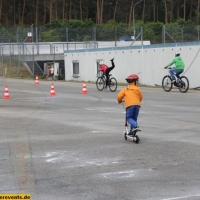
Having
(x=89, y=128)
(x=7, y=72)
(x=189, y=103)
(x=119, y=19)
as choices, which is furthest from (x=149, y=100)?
(x=119, y=19)

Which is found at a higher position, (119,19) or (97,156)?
(119,19)

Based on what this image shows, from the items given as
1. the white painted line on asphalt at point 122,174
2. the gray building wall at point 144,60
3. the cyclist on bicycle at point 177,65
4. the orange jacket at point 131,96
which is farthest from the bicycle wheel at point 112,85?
the white painted line on asphalt at point 122,174

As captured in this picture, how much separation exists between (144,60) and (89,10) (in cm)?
6333

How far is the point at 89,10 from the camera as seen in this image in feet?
309

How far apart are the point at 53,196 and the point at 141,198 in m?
1.17

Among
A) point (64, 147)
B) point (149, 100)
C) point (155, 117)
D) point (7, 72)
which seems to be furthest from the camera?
point (7, 72)

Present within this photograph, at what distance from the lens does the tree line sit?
8469cm

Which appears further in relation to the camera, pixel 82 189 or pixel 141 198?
pixel 82 189

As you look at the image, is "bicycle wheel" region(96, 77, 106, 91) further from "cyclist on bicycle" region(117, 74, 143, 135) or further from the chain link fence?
the chain link fence

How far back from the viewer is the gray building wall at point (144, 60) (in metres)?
28.3

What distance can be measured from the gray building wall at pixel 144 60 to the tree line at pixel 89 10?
44.0m

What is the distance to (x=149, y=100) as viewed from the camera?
22.2m

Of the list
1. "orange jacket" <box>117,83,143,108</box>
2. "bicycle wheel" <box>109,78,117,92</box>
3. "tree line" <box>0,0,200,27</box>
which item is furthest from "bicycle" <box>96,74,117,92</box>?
"tree line" <box>0,0,200,27</box>

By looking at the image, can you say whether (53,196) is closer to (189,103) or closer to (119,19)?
(189,103)
